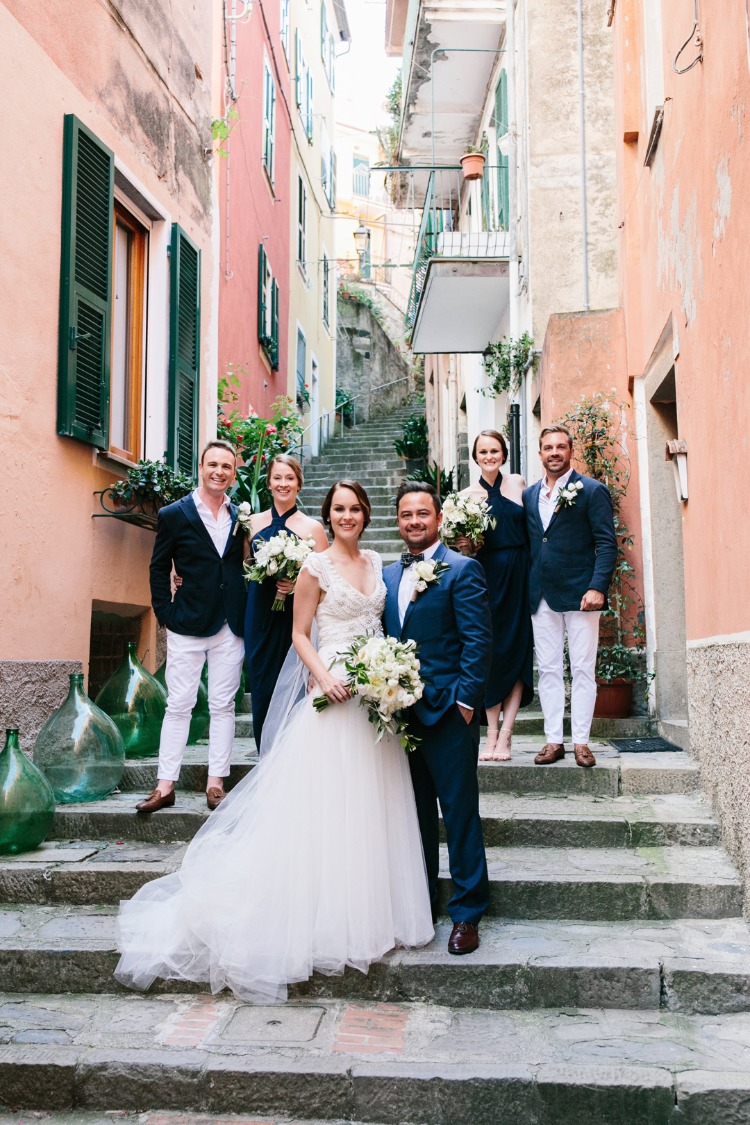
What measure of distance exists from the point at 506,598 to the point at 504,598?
0.04 feet

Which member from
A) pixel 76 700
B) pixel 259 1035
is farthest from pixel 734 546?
pixel 76 700

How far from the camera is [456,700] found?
4.17m

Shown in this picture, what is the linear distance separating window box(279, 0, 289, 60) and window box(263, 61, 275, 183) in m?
1.70

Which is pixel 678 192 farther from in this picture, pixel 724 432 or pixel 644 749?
pixel 644 749

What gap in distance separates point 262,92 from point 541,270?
23.3 feet

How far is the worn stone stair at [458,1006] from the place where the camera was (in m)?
→ 3.45

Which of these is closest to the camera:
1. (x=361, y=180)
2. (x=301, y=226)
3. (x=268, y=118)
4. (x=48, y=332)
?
(x=48, y=332)

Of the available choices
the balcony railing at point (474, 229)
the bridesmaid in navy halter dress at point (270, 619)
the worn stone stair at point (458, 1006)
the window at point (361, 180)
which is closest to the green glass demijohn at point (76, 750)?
the worn stone stair at point (458, 1006)

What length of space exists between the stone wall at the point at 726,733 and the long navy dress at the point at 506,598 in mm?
910

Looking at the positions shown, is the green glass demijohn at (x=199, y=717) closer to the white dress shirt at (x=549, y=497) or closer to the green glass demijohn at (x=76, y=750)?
the green glass demijohn at (x=76, y=750)

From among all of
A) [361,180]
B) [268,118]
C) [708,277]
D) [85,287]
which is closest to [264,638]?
[85,287]

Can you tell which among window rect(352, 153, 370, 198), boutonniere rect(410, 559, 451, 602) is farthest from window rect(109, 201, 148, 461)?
window rect(352, 153, 370, 198)

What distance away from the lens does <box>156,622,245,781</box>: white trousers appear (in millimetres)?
5434

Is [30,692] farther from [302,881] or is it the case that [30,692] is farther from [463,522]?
[463,522]
